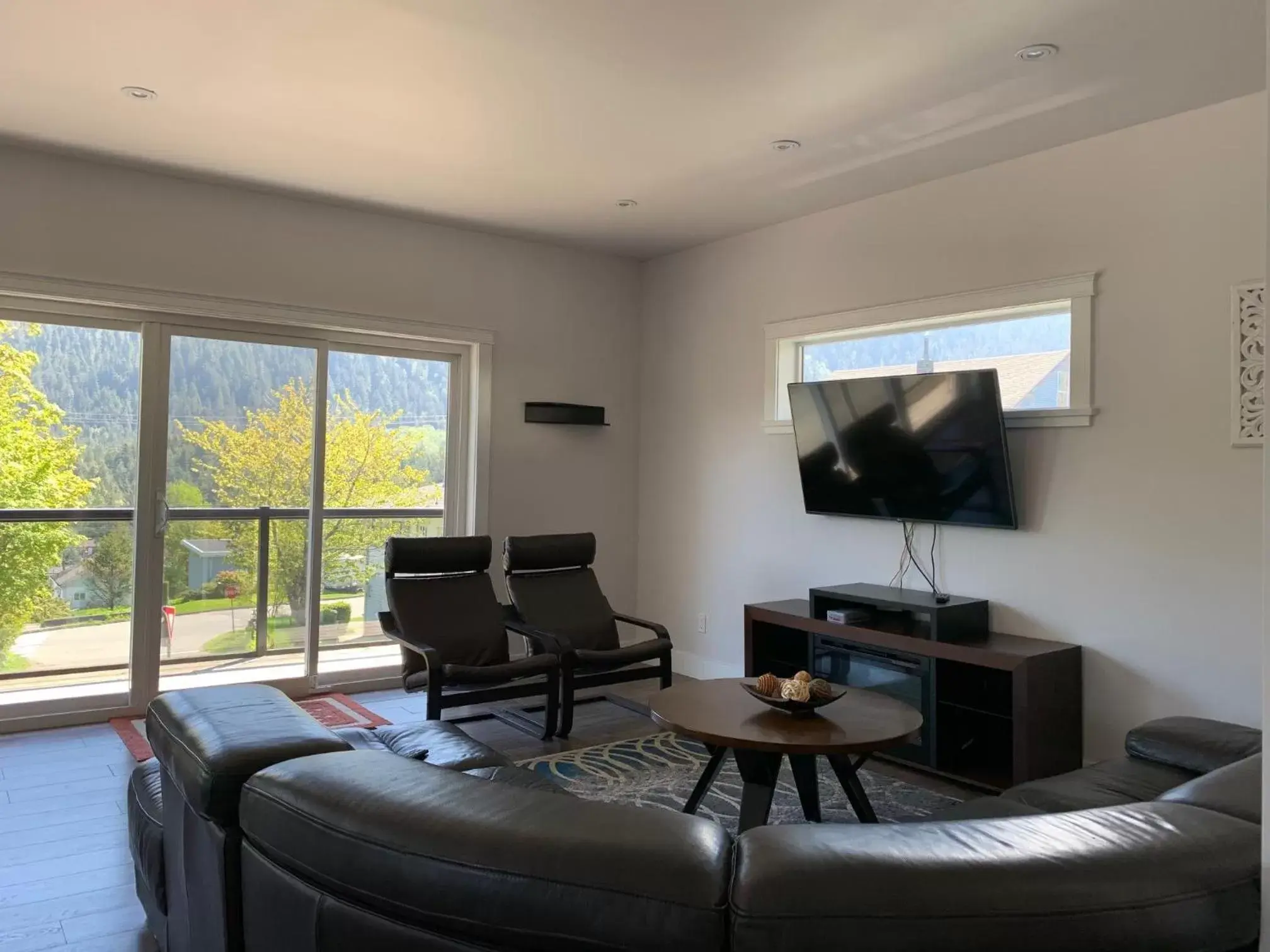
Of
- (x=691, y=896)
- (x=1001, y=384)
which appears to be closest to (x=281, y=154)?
(x=1001, y=384)

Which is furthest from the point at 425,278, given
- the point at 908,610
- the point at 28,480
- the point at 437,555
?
the point at 908,610

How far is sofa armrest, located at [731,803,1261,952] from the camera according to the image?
3.27ft

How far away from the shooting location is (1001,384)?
4.27m

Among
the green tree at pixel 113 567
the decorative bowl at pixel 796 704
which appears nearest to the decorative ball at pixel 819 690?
the decorative bowl at pixel 796 704

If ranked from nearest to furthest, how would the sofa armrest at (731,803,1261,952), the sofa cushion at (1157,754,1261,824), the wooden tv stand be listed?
the sofa armrest at (731,803,1261,952) < the sofa cushion at (1157,754,1261,824) < the wooden tv stand

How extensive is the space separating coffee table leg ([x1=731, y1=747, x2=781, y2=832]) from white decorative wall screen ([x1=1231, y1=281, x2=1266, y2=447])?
2207 mm

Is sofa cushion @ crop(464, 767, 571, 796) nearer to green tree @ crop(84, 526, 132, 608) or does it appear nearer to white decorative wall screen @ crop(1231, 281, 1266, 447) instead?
white decorative wall screen @ crop(1231, 281, 1266, 447)

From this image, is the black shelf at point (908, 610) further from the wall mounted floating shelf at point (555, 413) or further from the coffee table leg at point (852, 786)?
the wall mounted floating shelf at point (555, 413)

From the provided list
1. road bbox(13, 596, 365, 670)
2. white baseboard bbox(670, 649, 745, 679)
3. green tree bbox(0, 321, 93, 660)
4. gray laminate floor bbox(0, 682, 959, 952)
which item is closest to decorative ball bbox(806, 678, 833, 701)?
gray laminate floor bbox(0, 682, 959, 952)

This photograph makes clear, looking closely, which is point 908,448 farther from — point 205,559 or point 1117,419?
point 205,559

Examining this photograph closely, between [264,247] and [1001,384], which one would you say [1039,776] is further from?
[264,247]

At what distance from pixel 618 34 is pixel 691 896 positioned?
2.80 meters

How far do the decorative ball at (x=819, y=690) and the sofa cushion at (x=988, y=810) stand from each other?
568 millimetres

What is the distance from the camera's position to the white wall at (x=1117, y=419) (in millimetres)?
3420
